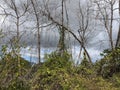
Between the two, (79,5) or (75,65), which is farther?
(79,5)

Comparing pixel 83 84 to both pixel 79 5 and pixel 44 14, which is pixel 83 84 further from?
pixel 79 5

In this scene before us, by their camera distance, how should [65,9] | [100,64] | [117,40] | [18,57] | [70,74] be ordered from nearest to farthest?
[18,57] < [70,74] < [100,64] < [65,9] < [117,40]

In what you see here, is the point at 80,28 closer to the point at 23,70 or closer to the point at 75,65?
the point at 75,65

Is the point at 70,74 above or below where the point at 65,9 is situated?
below

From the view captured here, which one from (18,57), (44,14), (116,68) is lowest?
(116,68)

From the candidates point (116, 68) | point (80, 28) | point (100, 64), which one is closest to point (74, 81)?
point (100, 64)

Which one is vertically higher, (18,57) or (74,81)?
(18,57)

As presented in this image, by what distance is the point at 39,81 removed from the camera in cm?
1323

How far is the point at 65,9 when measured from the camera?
22.2 m

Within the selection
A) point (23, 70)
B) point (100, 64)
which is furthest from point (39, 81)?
point (100, 64)

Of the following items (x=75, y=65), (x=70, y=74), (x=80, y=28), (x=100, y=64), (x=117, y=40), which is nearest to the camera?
(x=70, y=74)

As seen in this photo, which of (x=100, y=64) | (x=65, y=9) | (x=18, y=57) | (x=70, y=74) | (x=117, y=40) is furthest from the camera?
(x=117, y=40)

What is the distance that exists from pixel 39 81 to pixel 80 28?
13.9 metres

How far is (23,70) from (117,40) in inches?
473
